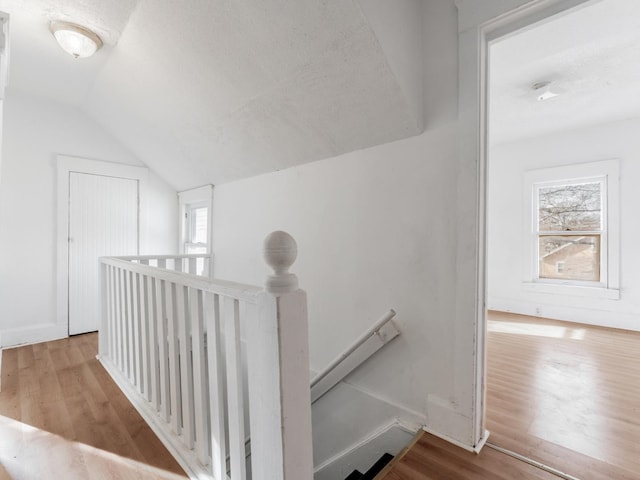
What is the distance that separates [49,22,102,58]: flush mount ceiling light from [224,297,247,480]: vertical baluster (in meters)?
2.29

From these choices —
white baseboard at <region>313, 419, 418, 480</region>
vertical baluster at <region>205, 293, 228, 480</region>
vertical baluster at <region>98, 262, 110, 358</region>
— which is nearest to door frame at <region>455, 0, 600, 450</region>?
white baseboard at <region>313, 419, 418, 480</region>

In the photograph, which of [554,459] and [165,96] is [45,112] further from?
[554,459]

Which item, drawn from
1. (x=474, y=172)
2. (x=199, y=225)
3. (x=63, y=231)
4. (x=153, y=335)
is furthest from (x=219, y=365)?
(x=63, y=231)

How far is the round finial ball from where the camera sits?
0.91 metres

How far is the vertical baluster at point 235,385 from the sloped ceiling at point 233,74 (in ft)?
4.23

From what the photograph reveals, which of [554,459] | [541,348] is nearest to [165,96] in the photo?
[554,459]

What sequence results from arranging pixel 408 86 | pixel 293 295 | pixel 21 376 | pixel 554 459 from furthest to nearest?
pixel 21 376 → pixel 408 86 → pixel 554 459 → pixel 293 295

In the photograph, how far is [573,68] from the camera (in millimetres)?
2246

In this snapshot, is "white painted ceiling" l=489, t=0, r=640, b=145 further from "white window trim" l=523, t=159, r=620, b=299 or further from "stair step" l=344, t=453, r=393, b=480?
"stair step" l=344, t=453, r=393, b=480

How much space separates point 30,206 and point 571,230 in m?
6.20

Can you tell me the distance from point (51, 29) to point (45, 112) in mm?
1494

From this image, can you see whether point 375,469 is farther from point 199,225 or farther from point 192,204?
point 192,204

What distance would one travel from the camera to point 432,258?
1614 mm

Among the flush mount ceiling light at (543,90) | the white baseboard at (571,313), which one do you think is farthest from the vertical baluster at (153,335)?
the white baseboard at (571,313)
